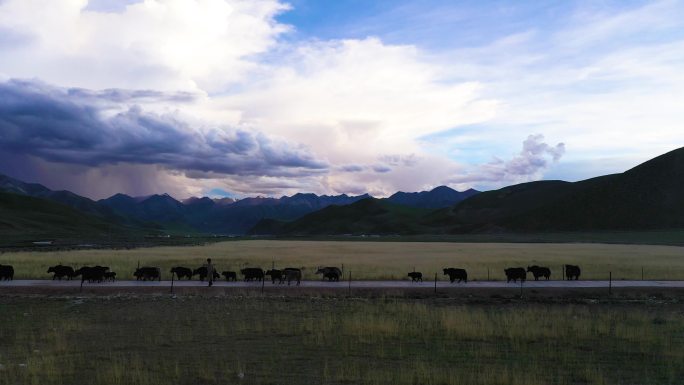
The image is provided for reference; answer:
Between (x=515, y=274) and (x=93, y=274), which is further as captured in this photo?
(x=515, y=274)

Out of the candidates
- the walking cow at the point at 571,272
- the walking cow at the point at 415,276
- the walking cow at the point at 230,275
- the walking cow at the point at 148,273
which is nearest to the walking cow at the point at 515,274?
the walking cow at the point at 571,272

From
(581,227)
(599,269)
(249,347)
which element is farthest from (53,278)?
(581,227)

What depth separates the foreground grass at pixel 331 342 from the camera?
1362 centimetres

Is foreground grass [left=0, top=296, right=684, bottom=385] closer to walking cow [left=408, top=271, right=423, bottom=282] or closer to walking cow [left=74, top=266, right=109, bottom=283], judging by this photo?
walking cow [left=74, top=266, right=109, bottom=283]

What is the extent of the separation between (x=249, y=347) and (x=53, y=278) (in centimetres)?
2284

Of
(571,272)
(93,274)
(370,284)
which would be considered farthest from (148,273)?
(571,272)

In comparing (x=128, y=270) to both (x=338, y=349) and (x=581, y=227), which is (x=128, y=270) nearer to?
(x=338, y=349)

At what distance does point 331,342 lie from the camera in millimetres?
17969

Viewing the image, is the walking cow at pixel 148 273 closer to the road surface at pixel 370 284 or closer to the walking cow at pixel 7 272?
the road surface at pixel 370 284

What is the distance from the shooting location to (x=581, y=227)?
192 m

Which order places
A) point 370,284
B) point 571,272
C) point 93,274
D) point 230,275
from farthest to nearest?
point 571,272 → point 230,275 → point 370,284 → point 93,274

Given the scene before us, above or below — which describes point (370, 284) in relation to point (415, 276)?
below

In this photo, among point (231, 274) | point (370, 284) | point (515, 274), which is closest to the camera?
point (370, 284)

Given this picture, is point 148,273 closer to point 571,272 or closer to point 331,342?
point 331,342
